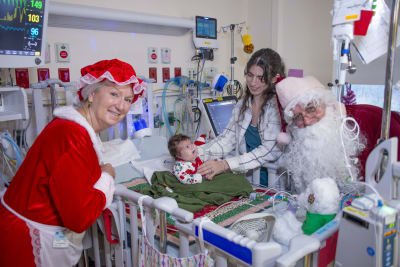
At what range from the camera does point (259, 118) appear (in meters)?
2.00

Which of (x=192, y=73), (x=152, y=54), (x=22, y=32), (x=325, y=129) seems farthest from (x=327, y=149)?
(x=192, y=73)

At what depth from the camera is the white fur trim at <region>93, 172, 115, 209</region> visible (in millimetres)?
1312

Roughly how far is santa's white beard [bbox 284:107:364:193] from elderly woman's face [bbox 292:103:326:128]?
0.8 inches

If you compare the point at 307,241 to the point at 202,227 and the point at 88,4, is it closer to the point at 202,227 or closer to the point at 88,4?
the point at 202,227

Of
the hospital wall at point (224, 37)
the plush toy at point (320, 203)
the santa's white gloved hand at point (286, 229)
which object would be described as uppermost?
the hospital wall at point (224, 37)

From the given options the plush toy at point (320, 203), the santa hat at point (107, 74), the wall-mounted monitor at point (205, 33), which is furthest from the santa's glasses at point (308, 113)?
the wall-mounted monitor at point (205, 33)

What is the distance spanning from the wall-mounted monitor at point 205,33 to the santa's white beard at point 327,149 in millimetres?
1922

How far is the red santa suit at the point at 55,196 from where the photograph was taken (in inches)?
46.0

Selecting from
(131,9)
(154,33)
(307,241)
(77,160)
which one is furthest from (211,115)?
(307,241)

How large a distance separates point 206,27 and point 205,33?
2.4 inches

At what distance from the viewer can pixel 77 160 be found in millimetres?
1182

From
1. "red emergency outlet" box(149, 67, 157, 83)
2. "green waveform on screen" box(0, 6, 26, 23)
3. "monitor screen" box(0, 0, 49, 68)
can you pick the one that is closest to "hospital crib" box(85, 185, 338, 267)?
"monitor screen" box(0, 0, 49, 68)

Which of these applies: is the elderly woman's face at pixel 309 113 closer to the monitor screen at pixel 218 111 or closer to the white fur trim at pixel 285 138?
the white fur trim at pixel 285 138

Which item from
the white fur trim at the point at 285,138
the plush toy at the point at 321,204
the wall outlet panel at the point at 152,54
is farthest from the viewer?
A: the wall outlet panel at the point at 152,54
